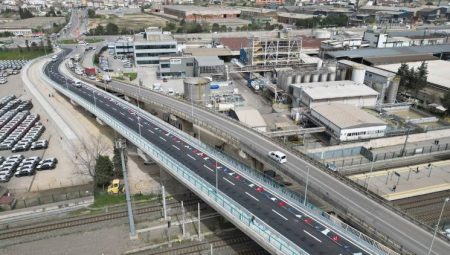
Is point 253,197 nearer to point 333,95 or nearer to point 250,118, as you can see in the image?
point 250,118

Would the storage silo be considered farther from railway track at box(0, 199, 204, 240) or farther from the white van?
railway track at box(0, 199, 204, 240)

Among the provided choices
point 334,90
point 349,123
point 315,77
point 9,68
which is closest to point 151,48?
point 9,68

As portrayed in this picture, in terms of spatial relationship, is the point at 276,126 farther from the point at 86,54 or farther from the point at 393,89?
the point at 86,54

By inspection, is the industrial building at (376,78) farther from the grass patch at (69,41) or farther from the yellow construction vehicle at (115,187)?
the grass patch at (69,41)

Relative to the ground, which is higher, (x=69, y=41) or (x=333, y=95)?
(x=69, y=41)

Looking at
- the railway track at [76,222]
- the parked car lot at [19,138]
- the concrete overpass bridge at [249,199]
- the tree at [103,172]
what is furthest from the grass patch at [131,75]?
the railway track at [76,222]

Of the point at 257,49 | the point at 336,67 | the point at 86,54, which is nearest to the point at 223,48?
the point at 257,49
